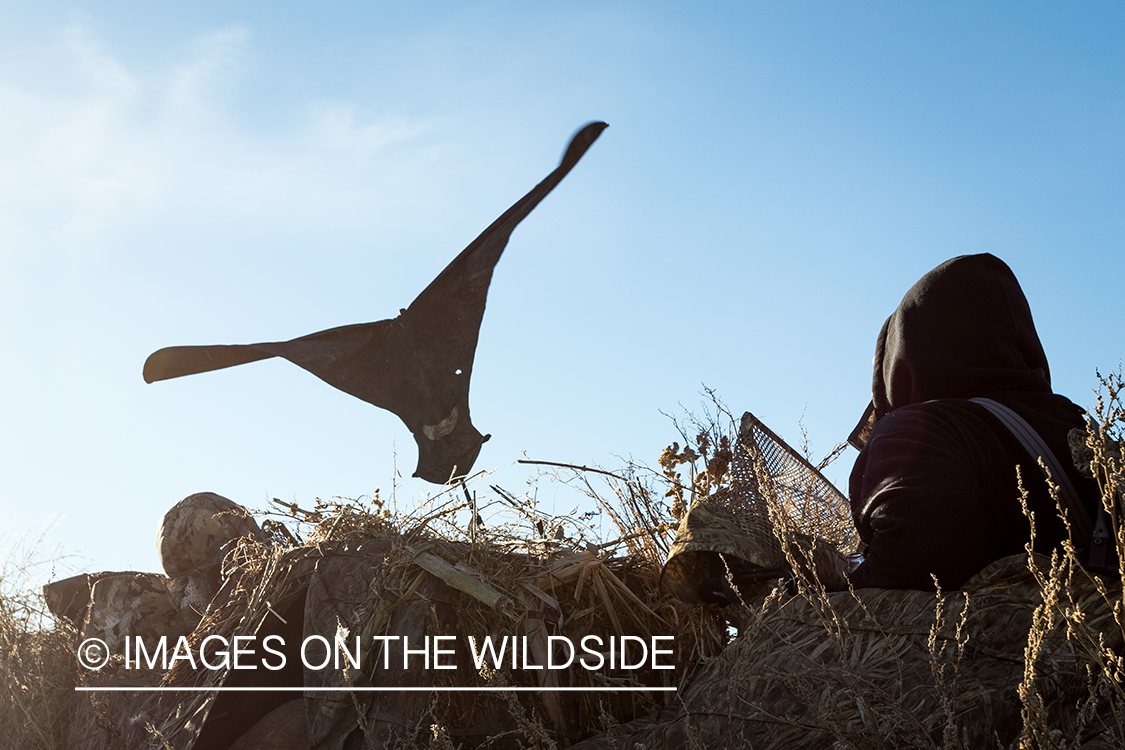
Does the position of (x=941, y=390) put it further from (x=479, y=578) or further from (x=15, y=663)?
(x=15, y=663)

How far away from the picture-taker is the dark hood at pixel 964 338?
136 inches

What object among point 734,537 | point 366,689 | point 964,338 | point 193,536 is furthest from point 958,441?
point 193,536

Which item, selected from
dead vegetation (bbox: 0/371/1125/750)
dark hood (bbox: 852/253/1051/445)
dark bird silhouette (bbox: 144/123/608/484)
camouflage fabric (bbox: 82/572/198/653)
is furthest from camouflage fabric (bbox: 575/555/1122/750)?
camouflage fabric (bbox: 82/572/198/653)

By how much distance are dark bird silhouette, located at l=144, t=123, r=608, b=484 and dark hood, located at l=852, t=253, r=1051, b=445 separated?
2.84 m

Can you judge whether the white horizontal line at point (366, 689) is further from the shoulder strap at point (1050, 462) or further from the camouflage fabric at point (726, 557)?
the shoulder strap at point (1050, 462)

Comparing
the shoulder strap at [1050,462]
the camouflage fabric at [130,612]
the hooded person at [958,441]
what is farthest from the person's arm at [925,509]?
the camouflage fabric at [130,612]

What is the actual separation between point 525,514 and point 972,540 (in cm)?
228

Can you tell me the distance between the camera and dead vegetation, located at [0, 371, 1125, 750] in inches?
95.5

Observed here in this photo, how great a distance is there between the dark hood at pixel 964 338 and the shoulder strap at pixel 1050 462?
25cm

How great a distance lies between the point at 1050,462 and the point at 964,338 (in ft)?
2.29

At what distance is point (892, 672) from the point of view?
9.20 feet

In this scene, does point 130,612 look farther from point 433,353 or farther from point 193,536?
point 433,353

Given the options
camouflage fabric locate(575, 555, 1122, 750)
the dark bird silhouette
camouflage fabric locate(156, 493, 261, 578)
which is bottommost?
camouflage fabric locate(575, 555, 1122, 750)

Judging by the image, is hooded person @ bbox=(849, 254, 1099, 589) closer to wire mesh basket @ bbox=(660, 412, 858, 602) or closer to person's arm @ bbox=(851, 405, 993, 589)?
person's arm @ bbox=(851, 405, 993, 589)
